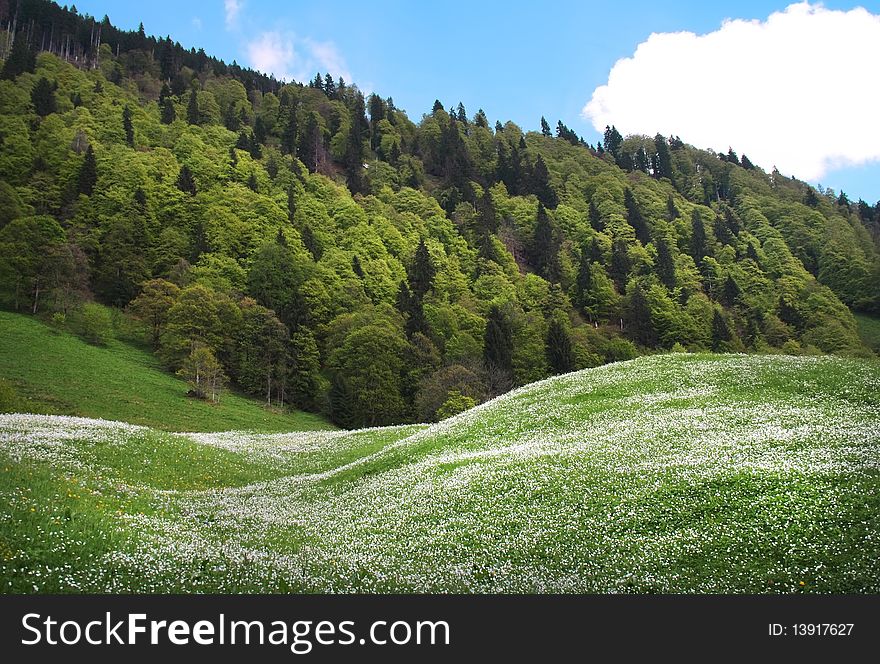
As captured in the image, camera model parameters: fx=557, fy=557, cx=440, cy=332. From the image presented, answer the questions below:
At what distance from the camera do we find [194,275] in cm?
12519

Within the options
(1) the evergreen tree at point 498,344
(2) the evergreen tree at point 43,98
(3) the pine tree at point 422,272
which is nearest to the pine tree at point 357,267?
(3) the pine tree at point 422,272

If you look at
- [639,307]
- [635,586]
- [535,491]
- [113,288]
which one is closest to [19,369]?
[113,288]

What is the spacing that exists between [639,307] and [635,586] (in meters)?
160

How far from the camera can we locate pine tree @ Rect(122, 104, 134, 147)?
176 metres

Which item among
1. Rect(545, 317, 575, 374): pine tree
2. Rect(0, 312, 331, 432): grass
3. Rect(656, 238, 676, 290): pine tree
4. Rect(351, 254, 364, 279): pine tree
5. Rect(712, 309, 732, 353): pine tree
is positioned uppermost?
Rect(656, 238, 676, 290): pine tree

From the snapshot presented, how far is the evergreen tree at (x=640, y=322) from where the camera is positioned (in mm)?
160500

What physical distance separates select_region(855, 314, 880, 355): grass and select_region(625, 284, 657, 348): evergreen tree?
183 ft

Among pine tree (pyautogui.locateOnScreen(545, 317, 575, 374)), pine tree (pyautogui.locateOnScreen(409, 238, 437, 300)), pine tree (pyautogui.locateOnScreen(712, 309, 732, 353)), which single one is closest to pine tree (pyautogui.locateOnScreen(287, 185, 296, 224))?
pine tree (pyautogui.locateOnScreen(409, 238, 437, 300))

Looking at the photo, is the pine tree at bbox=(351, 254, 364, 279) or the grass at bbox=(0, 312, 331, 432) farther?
the pine tree at bbox=(351, 254, 364, 279)

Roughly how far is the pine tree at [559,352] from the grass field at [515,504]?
86862 millimetres

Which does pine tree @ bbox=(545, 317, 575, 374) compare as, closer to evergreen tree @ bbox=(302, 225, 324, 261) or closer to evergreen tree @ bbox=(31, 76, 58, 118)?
evergreen tree @ bbox=(302, 225, 324, 261)

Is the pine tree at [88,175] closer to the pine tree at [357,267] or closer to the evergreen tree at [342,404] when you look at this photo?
the pine tree at [357,267]

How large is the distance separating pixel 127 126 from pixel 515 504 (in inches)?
8140

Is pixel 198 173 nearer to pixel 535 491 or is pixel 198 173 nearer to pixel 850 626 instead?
pixel 535 491
